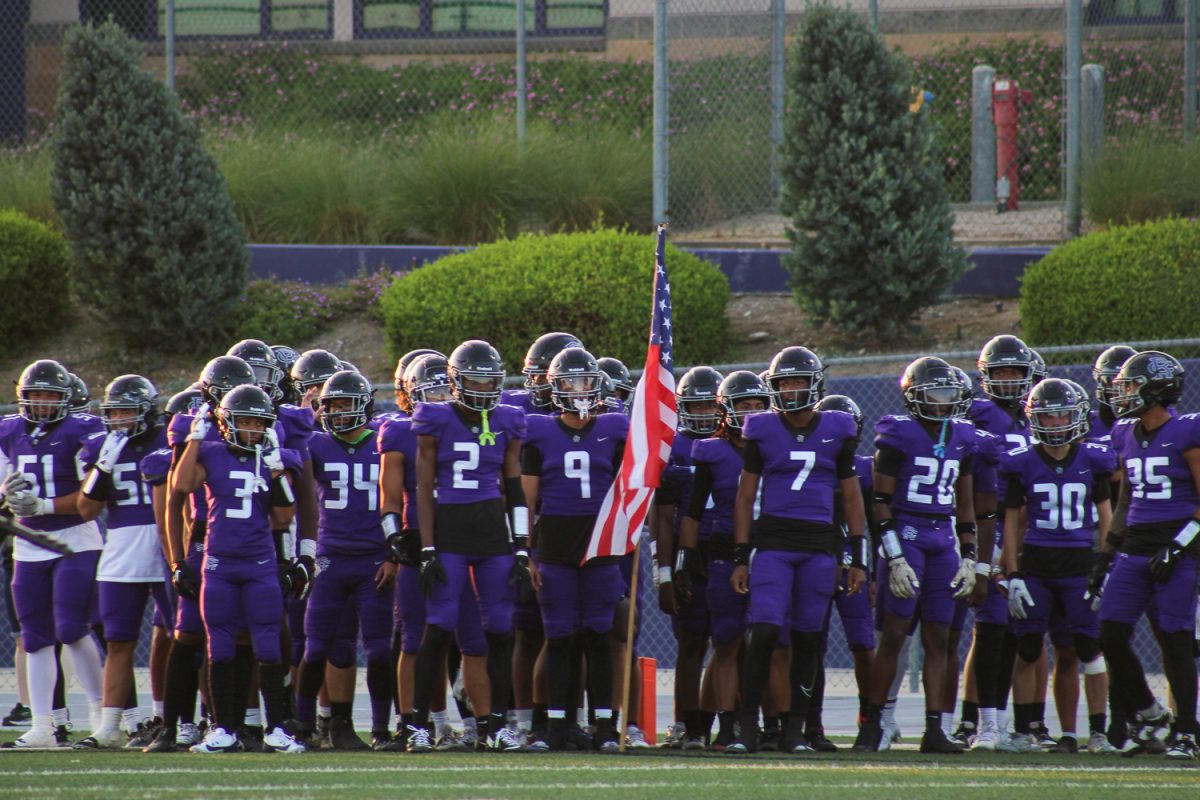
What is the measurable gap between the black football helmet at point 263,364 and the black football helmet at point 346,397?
548 mm

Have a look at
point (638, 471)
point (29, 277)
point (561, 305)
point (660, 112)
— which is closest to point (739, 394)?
point (638, 471)

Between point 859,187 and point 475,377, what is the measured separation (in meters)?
5.93

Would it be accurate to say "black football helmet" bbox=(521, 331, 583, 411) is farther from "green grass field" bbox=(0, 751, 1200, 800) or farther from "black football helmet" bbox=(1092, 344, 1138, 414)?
"black football helmet" bbox=(1092, 344, 1138, 414)

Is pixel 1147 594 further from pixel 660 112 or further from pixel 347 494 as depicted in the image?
pixel 660 112

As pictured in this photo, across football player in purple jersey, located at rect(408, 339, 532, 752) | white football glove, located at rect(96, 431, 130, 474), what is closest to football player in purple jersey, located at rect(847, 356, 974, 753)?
football player in purple jersey, located at rect(408, 339, 532, 752)

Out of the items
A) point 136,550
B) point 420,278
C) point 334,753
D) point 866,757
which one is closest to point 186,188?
point 420,278

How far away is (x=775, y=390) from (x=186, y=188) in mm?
7571

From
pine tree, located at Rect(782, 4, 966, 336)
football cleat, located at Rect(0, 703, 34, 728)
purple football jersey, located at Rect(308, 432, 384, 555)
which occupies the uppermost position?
pine tree, located at Rect(782, 4, 966, 336)

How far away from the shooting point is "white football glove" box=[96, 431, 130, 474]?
29.8ft

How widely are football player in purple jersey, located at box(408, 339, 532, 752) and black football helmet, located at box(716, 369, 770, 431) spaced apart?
1.15 m

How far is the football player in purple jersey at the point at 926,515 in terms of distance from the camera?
8.92 meters

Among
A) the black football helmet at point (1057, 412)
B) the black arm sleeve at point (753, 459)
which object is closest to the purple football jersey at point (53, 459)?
the black arm sleeve at point (753, 459)

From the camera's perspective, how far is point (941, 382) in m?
8.96

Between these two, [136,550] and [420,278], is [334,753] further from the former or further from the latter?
[420,278]
